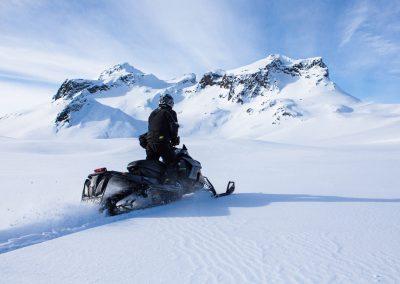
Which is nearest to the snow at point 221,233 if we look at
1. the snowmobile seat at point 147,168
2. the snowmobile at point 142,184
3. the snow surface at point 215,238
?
the snow surface at point 215,238

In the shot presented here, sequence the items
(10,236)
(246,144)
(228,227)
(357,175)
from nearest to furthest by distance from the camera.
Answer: (10,236), (228,227), (357,175), (246,144)

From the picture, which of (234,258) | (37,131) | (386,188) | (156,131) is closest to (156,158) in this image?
(156,131)

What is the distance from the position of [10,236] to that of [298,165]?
35.3ft

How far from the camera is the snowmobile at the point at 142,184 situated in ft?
19.2

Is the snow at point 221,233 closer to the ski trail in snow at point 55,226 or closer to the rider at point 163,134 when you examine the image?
the ski trail in snow at point 55,226

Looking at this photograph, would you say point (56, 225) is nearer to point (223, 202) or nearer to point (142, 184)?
point (142, 184)

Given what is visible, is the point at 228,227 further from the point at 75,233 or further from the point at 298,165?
the point at 298,165

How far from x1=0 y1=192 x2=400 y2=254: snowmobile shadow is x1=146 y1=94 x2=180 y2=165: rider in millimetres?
855

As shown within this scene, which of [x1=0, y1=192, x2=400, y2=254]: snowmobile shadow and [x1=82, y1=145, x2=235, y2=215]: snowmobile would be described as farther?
[x1=82, y1=145, x2=235, y2=215]: snowmobile

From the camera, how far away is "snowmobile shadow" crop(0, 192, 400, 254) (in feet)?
15.4

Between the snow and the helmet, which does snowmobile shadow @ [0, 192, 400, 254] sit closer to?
the snow

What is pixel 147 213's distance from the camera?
6.00m

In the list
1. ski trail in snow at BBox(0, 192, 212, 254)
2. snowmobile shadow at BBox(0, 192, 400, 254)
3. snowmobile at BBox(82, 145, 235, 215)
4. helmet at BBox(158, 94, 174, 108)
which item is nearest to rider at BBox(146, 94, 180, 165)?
helmet at BBox(158, 94, 174, 108)

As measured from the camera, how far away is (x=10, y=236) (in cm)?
469
